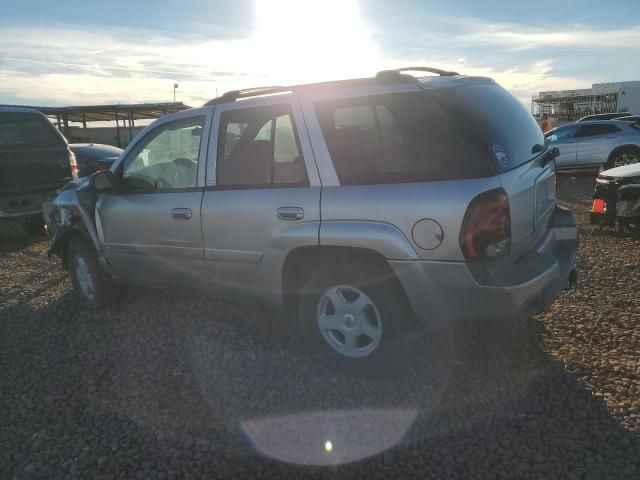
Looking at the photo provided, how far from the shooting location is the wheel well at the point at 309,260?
3283mm

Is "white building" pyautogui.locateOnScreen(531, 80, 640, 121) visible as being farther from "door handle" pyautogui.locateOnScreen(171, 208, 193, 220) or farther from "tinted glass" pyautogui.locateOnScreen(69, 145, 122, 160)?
"door handle" pyautogui.locateOnScreen(171, 208, 193, 220)

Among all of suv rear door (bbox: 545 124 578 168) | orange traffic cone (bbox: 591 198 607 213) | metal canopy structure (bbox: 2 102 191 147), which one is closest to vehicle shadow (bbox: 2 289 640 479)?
orange traffic cone (bbox: 591 198 607 213)

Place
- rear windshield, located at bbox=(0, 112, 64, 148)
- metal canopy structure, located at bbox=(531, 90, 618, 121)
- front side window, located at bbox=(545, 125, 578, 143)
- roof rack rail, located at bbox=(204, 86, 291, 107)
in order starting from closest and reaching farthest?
roof rack rail, located at bbox=(204, 86, 291, 107), rear windshield, located at bbox=(0, 112, 64, 148), front side window, located at bbox=(545, 125, 578, 143), metal canopy structure, located at bbox=(531, 90, 618, 121)

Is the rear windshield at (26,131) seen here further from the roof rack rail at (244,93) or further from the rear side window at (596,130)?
the rear side window at (596,130)

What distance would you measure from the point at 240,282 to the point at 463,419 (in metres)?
1.77

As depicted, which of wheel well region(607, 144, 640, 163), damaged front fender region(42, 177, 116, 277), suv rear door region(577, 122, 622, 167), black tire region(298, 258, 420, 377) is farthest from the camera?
suv rear door region(577, 122, 622, 167)

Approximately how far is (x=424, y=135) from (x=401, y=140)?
15 cm

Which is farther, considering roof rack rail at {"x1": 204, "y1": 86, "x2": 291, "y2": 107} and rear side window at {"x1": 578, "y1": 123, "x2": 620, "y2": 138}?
rear side window at {"x1": 578, "y1": 123, "x2": 620, "y2": 138}

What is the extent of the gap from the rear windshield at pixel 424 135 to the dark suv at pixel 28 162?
244 inches

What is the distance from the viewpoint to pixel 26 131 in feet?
27.5

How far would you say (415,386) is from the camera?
3.42 meters

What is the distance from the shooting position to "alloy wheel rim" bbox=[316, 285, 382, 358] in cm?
341

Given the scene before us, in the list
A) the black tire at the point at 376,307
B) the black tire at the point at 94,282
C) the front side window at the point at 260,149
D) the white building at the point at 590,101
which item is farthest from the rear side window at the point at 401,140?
the white building at the point at 590,101

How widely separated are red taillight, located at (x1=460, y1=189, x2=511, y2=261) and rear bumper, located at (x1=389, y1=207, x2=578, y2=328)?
0.08m
